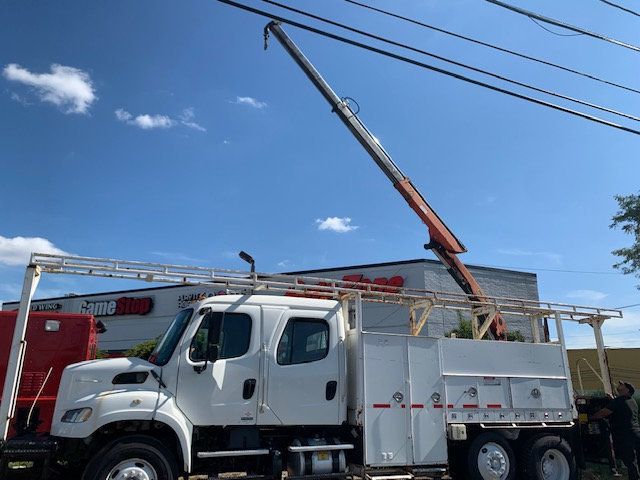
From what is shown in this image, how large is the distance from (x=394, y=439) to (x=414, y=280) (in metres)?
18.2

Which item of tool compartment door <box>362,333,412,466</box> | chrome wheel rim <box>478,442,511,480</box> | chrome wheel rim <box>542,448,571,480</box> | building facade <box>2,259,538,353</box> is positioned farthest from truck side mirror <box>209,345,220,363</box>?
building facade <box>2,259,538,353</box>

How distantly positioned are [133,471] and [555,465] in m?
6.70

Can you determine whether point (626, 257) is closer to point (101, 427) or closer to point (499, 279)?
point (499, 279)

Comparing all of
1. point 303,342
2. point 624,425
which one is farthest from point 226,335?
point 624,425

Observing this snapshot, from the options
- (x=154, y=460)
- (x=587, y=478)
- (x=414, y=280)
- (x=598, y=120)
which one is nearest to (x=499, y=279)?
(x=414, y=280)

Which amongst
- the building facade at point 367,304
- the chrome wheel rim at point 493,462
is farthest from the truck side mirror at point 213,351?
the building facade at point 367,304

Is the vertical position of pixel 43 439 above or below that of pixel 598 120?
below

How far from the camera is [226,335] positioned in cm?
705

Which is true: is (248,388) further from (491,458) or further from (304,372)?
(491,458)

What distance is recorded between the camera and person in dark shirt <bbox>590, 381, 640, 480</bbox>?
890 centimetres

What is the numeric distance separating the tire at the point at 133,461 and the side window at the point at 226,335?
115 centimetres

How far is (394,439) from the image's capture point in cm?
737

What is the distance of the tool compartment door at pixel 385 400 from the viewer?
7266 mm

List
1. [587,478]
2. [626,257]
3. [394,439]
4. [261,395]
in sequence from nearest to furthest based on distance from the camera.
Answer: [261,395] < [394,439] < [587,478] < [626,257]
